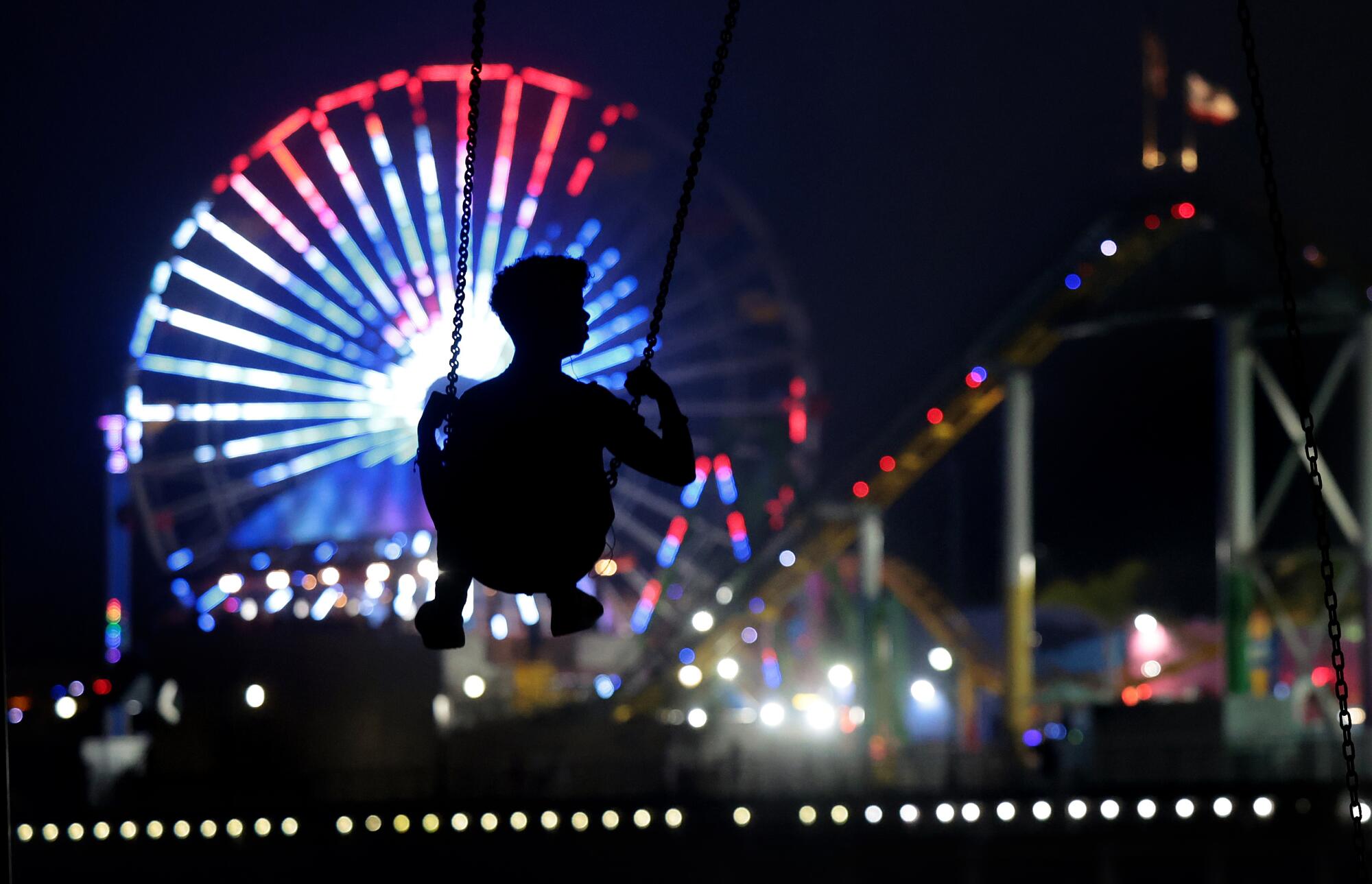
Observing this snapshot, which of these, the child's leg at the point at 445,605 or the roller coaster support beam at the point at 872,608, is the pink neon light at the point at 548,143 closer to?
the roller coaster support beam at the point at 872,608

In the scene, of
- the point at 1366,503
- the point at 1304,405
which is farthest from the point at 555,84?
the point at 1304,405

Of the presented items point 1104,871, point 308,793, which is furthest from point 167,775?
point 1104,871

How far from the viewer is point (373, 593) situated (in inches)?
1002

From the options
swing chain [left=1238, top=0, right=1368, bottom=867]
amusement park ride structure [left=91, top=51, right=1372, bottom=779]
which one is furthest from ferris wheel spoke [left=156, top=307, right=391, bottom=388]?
swing chain [left=1238, top=0, right=1368, bottom=867]

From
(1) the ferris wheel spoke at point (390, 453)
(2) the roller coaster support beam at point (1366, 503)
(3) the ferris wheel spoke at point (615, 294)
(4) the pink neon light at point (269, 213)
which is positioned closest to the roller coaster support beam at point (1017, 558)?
(2) the roller coaster support beam at point (1366, 503)

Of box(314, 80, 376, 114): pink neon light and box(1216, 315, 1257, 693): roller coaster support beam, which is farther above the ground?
box(314, 80, 376, 114): pink neon light

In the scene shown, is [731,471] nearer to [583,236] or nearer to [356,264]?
[583,236]

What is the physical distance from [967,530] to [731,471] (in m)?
16.1

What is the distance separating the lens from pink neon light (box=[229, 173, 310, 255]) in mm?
23906

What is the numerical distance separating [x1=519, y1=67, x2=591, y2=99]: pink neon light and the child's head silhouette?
21.5 m

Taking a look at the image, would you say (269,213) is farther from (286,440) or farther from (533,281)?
(533,281)

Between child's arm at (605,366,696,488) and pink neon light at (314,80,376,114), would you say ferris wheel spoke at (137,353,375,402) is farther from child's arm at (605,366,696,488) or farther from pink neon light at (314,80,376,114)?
child's arm at (605,366,696,488)

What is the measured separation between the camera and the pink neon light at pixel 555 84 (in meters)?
24.2

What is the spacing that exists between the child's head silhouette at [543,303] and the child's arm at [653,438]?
0.49 ft
